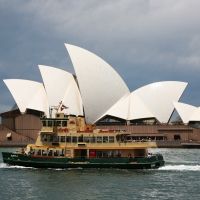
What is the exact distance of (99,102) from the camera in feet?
225

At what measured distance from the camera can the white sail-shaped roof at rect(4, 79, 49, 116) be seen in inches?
2844

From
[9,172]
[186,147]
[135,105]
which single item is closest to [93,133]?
[9,172]

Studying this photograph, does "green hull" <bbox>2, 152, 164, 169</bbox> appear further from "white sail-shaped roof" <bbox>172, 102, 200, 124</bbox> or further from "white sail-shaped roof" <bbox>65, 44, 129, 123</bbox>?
"white sail-shaped roof" <bbox>172, 102, 200, 124</bbox>

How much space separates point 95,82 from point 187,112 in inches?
644

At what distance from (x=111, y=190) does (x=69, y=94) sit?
48.6 meters

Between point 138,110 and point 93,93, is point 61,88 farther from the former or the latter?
point 138,110

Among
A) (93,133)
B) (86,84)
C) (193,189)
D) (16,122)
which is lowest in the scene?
(193,189)

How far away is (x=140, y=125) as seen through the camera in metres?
69.8

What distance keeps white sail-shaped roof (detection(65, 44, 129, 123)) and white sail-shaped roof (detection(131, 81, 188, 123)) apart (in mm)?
4882

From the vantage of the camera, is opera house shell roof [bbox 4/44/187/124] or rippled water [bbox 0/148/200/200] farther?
opera house shell roof [bbox 4/44/187/124]

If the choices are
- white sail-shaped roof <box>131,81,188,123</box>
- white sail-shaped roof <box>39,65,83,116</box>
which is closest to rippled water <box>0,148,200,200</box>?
white sail-shaped roof <box>39,65,83,116</box>

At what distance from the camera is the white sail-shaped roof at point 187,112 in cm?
7078

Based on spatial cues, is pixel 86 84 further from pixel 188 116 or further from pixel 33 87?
pixel 188 116

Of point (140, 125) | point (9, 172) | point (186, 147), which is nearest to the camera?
point (9, 172)
